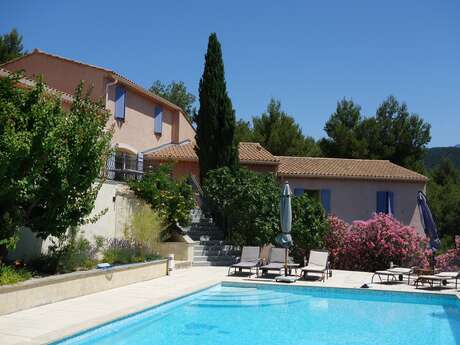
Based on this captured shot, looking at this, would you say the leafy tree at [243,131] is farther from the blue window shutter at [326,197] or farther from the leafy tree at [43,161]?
the leafy tree at [43,161]

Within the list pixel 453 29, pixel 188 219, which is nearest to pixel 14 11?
pixel 188 219

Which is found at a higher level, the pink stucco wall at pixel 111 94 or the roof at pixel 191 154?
the pink stucco wall at pixel 111 94

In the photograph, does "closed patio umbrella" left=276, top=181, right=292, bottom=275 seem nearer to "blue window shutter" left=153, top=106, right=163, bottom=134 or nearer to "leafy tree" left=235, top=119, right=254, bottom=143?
"blue window shutter" left=153, top=106, right=163, bottom=134

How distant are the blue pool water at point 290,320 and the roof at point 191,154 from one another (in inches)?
487

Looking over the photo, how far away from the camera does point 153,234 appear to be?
54.3 ft

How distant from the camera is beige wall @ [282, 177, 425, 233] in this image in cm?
2727

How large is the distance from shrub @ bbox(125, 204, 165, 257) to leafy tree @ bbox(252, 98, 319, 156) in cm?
2329

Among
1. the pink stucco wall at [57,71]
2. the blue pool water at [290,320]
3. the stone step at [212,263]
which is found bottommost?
the blue pool water at [290,320]

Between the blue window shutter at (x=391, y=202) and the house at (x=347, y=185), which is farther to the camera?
the blue window shutter at (x=391, y=202)

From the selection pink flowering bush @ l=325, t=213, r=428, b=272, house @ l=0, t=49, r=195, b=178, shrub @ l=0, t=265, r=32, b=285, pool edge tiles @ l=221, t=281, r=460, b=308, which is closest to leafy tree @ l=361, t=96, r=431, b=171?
house @ l=0, t=49, r=195, b=178

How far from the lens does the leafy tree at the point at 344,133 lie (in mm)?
39938

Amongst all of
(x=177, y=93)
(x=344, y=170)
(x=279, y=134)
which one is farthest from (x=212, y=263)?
(x=177, y=93)

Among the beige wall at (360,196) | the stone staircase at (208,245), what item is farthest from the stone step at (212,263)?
the beige wall at (360,196)

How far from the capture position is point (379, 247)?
19.5 m
